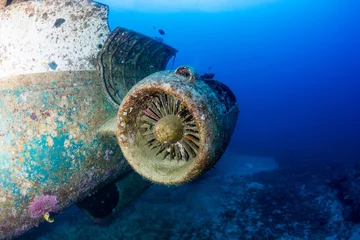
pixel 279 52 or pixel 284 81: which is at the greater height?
pixel 279 52

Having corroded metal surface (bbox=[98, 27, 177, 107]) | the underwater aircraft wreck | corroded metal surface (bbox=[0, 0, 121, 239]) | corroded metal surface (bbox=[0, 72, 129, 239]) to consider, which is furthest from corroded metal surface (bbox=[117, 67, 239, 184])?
corroded metal surface (bbox=[98, 27, 177, 107])

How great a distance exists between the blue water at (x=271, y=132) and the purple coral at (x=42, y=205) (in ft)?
10.4

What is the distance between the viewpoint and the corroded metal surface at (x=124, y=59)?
396cm

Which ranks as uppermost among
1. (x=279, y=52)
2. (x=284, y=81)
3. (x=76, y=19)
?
(x=76, y=19)

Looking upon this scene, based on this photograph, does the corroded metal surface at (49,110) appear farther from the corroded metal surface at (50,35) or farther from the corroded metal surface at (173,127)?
the corroded metal surface at (173,127)

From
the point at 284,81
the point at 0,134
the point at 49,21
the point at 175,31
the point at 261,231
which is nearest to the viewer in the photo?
the point at 0,134

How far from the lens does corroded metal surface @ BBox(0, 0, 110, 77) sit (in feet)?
10.8

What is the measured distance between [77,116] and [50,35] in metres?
1.28

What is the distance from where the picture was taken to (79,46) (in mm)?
3752

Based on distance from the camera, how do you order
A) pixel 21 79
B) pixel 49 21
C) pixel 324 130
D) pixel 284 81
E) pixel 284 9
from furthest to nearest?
pixel 284 9
pixel 284 81
pixel 324 130
pixel 49 21
pixel 21 79

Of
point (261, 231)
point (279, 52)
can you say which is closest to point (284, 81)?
point (279, 52)

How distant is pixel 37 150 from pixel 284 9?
153 metres

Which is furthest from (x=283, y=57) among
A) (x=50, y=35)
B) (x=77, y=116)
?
(x=77, y=116)

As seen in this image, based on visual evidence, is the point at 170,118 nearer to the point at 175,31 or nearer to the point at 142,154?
the point at 142,154
